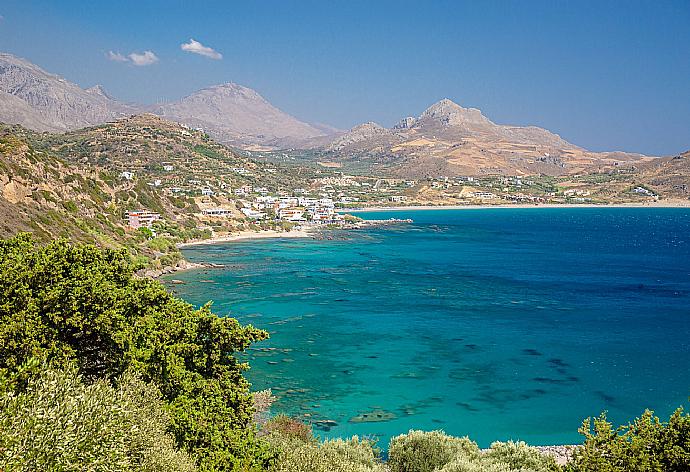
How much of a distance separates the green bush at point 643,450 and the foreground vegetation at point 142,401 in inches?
1.1

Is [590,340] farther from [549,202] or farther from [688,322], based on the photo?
[549,202]

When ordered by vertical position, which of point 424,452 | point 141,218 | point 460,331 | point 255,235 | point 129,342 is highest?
point 129,342

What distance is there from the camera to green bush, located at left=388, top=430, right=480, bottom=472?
1894 centimetres

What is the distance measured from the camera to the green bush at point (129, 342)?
585 inches

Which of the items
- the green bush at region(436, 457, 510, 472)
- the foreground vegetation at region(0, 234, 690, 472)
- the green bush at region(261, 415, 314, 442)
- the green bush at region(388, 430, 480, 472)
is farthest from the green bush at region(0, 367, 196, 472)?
the green bush at region(388, 430, 480, 472)

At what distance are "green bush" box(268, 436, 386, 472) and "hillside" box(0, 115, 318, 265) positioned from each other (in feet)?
116

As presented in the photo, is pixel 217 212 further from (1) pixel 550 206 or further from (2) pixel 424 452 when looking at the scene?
(1) pixel 550 206

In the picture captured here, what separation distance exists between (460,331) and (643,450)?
30435mm

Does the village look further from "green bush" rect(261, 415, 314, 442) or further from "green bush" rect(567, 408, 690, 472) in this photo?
"green bush" rect(567, 408, 690, 472)

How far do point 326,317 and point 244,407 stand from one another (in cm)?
3022

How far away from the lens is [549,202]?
19675 cm

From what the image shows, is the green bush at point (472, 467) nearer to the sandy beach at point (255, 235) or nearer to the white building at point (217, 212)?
the sandy beach at point (255, 235)

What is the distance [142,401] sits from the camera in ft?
47.2

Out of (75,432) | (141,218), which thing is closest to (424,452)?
(75,432)
